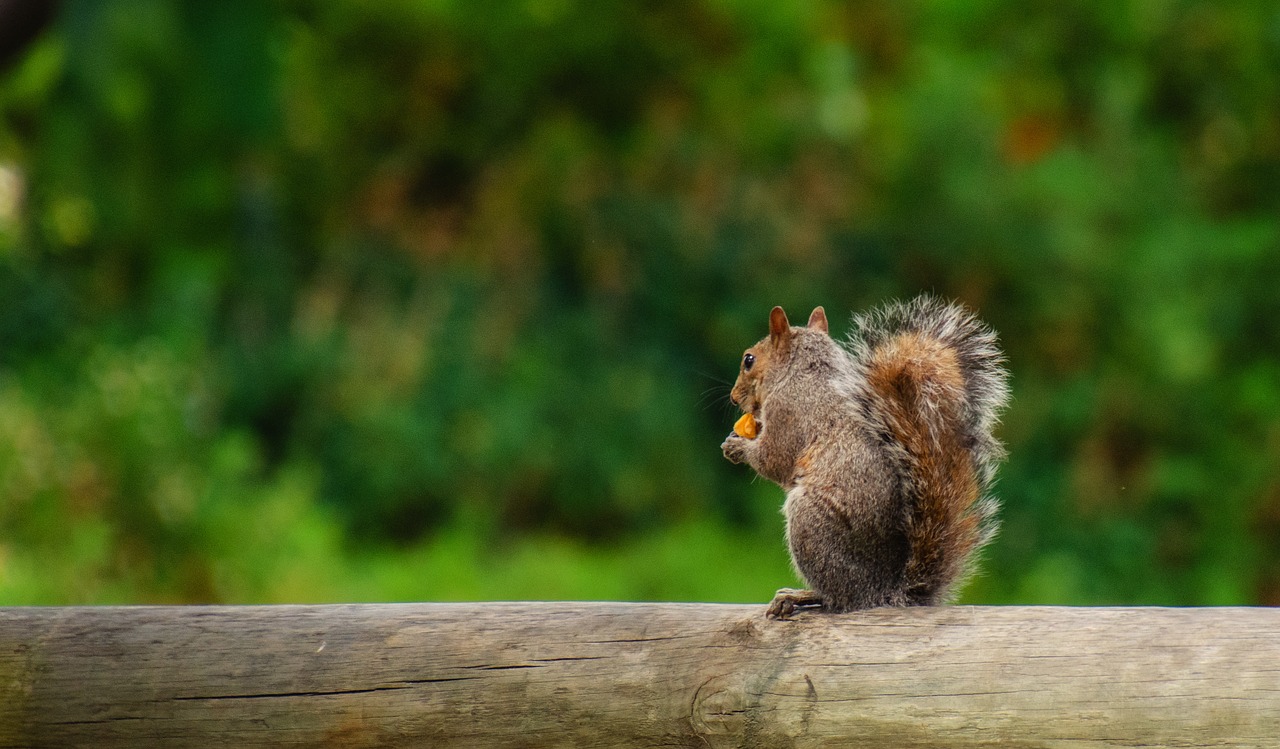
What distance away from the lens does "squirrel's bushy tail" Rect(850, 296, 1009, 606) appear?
1330 mm

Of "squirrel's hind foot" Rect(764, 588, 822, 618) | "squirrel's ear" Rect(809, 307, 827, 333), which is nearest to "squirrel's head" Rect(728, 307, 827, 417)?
"squirrel's ear" Rect(809, 307, 827, 333)

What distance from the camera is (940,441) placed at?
133 centimetres

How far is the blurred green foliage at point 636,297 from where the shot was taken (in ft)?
13.8

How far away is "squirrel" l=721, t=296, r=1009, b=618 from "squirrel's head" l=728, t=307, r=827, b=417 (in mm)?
144

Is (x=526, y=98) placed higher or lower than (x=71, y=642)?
higher

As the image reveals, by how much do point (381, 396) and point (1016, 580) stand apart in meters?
2.44

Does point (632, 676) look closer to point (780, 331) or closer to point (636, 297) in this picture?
point (780, 331)

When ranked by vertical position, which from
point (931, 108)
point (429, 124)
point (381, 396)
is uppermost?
point (429, 124)

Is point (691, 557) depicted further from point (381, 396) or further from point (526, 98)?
point (526, 98)

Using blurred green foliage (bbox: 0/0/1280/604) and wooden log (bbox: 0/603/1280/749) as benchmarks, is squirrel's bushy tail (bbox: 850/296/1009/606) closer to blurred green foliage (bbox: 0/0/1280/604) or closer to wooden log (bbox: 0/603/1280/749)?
wooden log (bbox: 0/603/1280/749)

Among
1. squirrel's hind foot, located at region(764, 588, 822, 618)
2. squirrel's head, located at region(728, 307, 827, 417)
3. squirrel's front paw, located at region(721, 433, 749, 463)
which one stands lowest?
squirrel's hind foot, located at region(764, 588, 822, 618)

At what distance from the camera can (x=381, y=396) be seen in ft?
16.9

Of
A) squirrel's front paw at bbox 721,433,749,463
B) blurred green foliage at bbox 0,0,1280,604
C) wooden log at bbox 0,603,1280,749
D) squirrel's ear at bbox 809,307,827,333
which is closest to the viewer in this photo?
wooden log at bbox 0,603,1280,749

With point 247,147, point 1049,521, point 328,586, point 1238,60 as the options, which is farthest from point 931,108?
point 247,147
